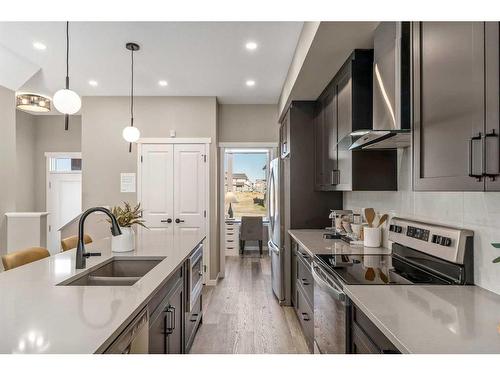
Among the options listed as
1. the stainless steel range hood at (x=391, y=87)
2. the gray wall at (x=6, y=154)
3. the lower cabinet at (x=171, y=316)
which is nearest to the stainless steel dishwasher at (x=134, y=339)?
the lower cabinet at (x=171, y=316)

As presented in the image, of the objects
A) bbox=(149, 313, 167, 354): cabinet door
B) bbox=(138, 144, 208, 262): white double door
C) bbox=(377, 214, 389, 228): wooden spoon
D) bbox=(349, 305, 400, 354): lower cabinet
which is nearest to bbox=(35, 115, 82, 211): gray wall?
bbox=(138, 144, 208, 262): white double door

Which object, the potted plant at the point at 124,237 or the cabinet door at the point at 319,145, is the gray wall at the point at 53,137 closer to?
the potted plant at the point at 124,237

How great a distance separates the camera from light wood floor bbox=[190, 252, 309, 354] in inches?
114

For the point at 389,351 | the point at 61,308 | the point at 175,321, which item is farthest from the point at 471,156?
the point at 175,321

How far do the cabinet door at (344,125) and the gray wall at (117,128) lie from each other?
2545mm

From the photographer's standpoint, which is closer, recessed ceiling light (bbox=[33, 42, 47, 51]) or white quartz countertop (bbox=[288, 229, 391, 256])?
white quartz countertop (bbox=[288, 229, 391, 256])

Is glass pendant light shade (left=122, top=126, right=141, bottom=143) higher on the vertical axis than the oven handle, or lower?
higher

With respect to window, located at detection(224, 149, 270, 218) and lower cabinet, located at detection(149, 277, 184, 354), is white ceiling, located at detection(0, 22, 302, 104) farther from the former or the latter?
window, located at detection(224, 149, 270, 218)

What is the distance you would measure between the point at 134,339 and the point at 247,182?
21.5 ft

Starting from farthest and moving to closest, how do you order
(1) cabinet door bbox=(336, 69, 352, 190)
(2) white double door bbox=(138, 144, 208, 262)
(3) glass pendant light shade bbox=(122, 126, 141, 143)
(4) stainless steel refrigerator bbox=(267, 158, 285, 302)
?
(2) white double door bbox=(138, 144, 208, 262) → (4) stainless steel refrigerator bbox=(267, 158, 285, 302) → (3) glass pendant light shade bbox=(122, 126, 141, 143) → (1) cabinet door bbox=(336, 69, 352, 190)

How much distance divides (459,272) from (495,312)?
35 cm
